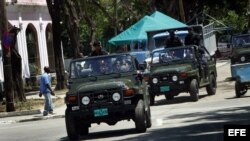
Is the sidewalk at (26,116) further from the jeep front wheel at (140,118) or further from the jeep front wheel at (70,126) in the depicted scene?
the jeep front wheel at (140,118)

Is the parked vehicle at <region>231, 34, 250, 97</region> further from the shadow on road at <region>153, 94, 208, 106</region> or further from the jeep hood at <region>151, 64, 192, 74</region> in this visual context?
the shadow on road at <region>153, 94, 208, 106</region>

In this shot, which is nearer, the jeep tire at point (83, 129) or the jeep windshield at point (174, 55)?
the jeep tire at point (83, 129)

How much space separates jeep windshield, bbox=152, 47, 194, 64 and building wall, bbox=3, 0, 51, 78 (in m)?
24.3

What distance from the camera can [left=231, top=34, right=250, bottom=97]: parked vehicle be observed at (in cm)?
2434

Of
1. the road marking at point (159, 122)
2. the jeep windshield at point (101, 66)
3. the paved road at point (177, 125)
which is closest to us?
the paved road at point (177, 125)

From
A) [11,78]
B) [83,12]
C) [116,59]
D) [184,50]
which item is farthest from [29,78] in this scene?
[116,59]

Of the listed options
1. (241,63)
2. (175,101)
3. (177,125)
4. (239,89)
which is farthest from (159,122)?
(175,101)

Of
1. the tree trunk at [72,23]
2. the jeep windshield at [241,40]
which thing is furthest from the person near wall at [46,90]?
the tree trunk at [72,23]

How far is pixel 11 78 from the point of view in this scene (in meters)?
30.9

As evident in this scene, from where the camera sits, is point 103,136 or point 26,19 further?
point 26,19

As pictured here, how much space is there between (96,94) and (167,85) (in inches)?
363

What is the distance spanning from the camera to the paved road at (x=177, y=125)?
15.6 meters

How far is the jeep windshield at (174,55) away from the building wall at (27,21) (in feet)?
79.6

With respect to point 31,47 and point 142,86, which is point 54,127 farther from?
→ point 31,47
